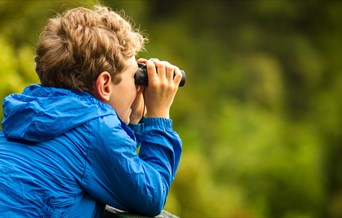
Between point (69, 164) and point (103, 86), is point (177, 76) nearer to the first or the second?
point (103, 86)

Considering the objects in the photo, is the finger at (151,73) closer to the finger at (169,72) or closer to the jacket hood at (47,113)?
the finger at (169,72)

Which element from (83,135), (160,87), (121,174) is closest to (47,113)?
(83,135)

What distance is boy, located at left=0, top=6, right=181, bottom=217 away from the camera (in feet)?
6.61

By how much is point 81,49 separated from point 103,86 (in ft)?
0.41

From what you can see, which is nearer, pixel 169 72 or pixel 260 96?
pixel 169 72

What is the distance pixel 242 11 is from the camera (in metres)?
31.2

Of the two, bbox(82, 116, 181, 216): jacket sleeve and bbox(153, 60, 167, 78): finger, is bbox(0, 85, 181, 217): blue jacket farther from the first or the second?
bbox(153, 60, 167, 78): finger

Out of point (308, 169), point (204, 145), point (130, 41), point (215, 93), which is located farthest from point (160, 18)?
point (130, 41)

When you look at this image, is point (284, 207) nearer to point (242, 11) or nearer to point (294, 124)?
point (294, 124)

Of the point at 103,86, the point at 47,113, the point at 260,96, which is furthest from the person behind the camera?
the point at 260,96

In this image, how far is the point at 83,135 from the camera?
2.03 meters

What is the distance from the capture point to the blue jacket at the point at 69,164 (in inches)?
78.9

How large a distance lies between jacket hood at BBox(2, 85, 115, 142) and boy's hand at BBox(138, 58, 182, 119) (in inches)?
6.2

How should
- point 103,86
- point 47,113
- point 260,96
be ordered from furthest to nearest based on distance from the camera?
point 260,96 → point 103,86 → point 47,113
